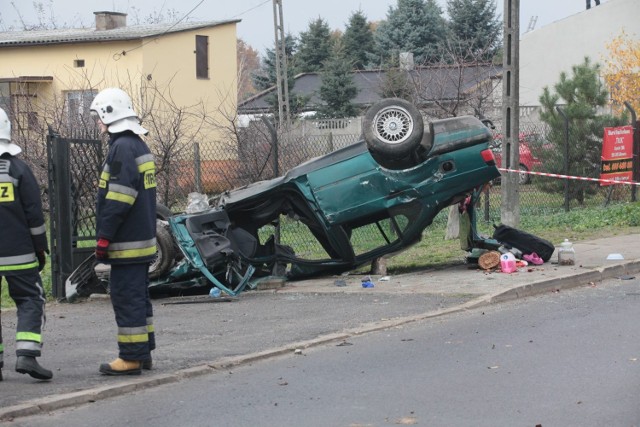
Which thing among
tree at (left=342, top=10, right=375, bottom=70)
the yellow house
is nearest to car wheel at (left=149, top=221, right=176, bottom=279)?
the yellow house

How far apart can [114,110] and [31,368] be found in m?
1.89

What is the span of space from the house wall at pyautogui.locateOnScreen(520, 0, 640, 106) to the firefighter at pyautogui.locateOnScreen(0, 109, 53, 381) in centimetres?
4314

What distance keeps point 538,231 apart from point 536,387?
10490mm

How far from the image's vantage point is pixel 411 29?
5944cm

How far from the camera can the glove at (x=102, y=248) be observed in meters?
7.58

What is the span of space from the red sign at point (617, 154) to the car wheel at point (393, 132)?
33.5 ft

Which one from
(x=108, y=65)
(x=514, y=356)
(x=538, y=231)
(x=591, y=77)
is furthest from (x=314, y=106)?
Result: (x=514, y=356)

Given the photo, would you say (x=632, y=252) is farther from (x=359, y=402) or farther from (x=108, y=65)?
(x=108, y=65)

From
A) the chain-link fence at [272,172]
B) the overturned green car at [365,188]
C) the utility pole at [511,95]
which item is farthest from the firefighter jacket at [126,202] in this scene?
the utility pole at [511,95]

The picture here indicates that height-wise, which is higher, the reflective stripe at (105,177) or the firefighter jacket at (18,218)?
the reflective stripe at (105,177)

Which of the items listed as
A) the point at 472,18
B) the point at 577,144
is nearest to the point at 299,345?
the point at 577,144

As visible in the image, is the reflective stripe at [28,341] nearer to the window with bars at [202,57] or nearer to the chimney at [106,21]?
the window with bars at [202,57]

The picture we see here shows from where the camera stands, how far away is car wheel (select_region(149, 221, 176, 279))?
38.1ft

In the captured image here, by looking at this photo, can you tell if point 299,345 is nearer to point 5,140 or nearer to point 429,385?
point 429,385
